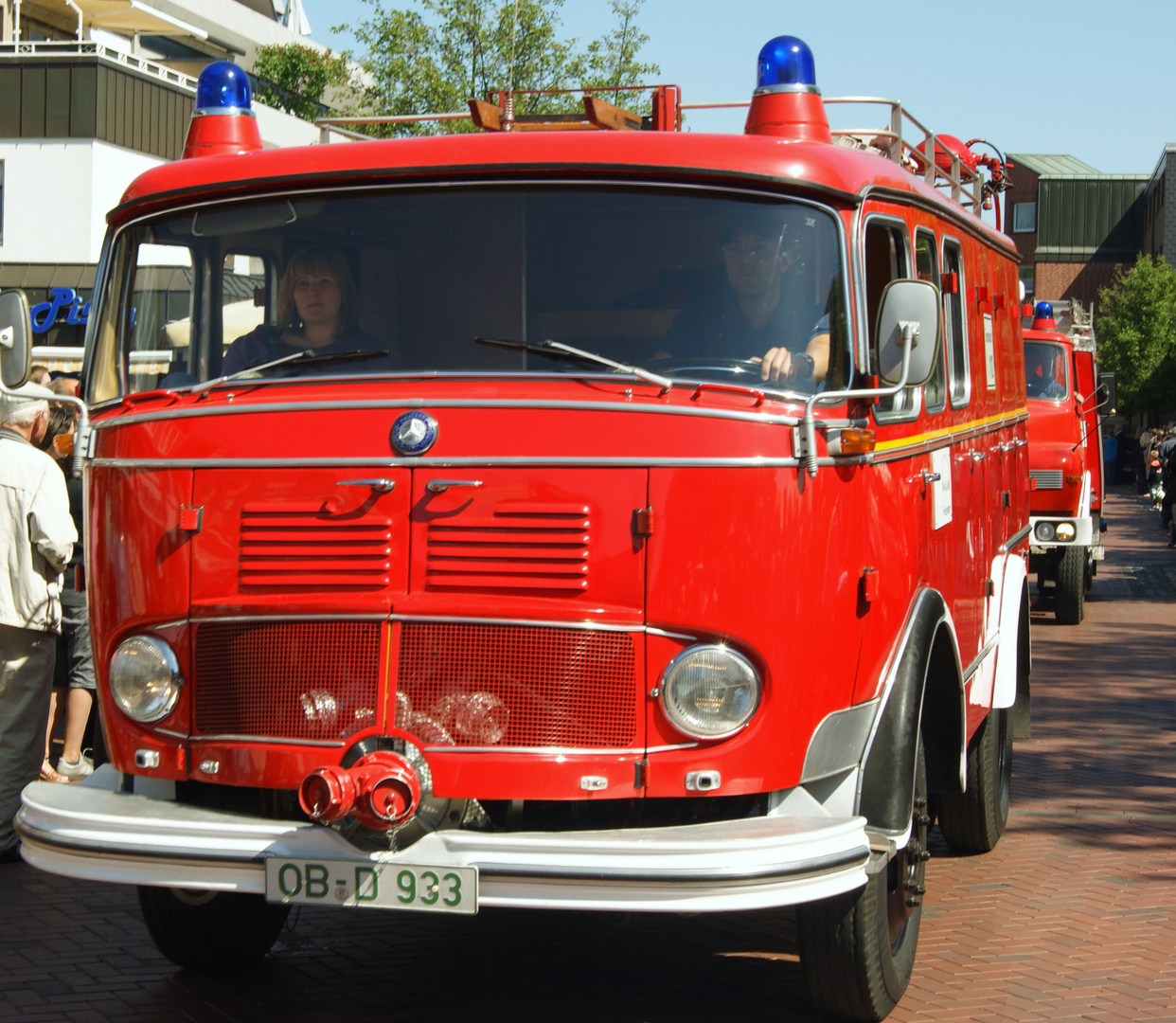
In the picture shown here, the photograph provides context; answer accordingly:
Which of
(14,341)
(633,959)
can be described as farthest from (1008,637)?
(14,341)

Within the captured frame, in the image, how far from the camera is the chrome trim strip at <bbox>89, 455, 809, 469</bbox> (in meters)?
4.05

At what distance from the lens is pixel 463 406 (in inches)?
165

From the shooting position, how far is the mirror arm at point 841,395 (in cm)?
409

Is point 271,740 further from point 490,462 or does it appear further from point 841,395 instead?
point 841,395

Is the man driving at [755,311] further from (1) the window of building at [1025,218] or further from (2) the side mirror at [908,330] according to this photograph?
(1) the window of building at [1025,218]

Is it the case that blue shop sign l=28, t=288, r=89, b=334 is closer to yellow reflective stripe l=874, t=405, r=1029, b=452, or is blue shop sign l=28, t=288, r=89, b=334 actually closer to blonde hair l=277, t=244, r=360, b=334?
yellow reflective stripe l=874, t=405, r=1029, b=452

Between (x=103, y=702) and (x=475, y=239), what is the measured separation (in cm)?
170

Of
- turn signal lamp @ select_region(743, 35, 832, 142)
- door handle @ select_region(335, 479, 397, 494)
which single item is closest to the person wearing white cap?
door handle @ select_region(335, 479, 397, 494)

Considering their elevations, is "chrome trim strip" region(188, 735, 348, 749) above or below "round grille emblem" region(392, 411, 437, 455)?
below

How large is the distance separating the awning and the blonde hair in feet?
104

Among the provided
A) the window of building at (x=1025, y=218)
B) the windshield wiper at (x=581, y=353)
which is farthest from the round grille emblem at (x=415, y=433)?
the window of building at (x=1025, y=218)

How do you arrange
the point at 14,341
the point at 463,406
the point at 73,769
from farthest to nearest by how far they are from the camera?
the point at 73,769
the point at 14,341
the point at 463,406

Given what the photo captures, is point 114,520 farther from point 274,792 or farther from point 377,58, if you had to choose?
point 377,58

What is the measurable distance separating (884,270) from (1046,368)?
39.6 ft
